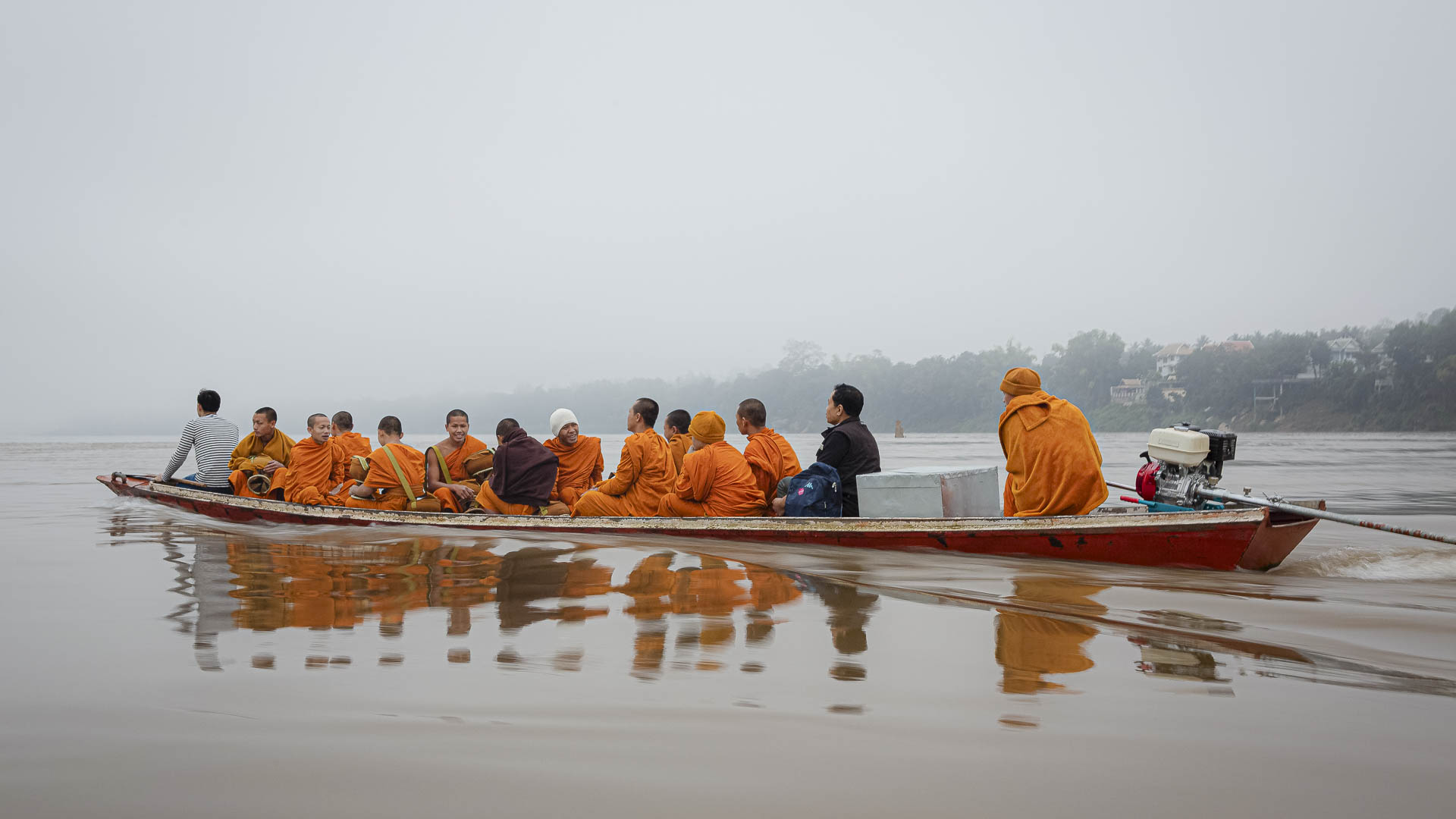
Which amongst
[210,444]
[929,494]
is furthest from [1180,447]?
[210,444]

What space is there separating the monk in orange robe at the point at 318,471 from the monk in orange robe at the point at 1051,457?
6436 mm

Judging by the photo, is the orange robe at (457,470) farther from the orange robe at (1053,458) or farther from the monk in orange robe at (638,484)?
the orange robe at (1053,458)

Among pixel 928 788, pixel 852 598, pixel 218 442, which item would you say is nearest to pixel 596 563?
pixel 852 598

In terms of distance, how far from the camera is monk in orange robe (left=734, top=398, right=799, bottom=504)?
761cm

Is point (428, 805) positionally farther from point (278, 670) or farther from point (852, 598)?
point (852, 598)

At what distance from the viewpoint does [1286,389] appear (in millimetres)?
76125

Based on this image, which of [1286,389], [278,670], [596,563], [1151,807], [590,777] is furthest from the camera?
[1286,389]

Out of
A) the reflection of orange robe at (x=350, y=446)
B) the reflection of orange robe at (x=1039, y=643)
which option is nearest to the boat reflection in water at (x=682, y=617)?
the reflection of orange robe at (x=1039, y=643)

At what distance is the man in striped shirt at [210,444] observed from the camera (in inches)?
399

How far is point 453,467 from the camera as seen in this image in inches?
337

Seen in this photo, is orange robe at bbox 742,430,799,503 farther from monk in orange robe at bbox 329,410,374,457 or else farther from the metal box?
monk in orange robe at bbox 329,410,374,457

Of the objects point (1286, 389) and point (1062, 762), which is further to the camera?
point (1286, 389)

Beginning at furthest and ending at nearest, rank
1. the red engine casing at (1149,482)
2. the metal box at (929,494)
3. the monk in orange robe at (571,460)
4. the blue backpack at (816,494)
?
the monk in orange robe at (571,460)
the blue backpack at (816,494)
the red engine casing at (1149,482)
the metal box at (929,494)

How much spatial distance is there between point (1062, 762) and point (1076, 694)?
0.66 m
